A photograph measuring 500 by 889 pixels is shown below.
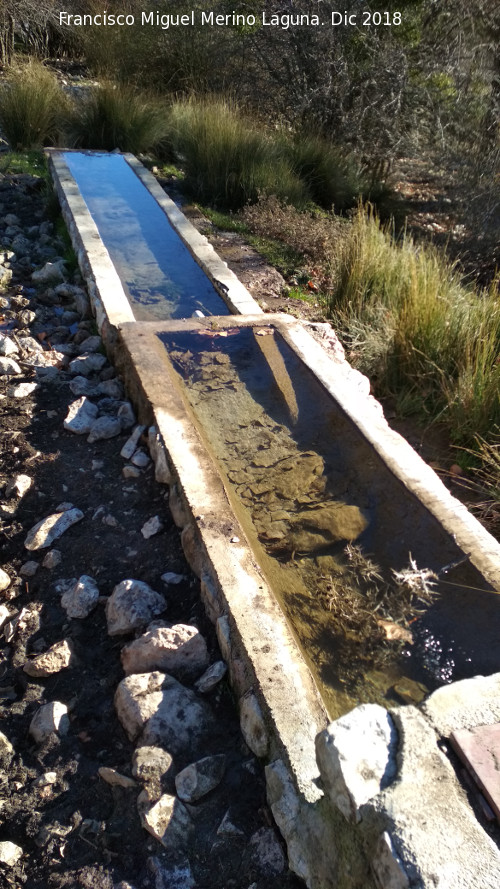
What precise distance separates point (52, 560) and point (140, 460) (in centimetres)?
70

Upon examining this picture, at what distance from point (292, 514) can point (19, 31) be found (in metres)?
11.8

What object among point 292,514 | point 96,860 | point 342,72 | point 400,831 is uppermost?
point 342,72

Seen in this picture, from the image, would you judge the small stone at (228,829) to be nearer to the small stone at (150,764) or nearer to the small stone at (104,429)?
the small stone at (150,764)

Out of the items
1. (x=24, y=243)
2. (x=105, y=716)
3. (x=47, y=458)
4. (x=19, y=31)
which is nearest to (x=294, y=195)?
(x=24, y=243)

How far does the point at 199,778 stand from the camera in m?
1.94

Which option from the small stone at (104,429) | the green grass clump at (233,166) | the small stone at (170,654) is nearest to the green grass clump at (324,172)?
the green grass clump at (233,166)

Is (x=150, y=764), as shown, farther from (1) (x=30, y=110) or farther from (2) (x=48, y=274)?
(1) (x=30, y=110)

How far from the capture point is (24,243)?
18.7 ft

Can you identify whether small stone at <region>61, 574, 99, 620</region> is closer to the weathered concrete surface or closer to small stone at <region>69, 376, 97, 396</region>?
the weathered concrete surface

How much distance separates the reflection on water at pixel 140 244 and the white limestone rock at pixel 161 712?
2774 millimetres

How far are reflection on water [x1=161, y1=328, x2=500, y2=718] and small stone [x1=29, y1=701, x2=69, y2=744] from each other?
0.78 metres

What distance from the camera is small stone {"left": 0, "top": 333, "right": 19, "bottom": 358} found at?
13.3ft

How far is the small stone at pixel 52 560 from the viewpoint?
2.76m

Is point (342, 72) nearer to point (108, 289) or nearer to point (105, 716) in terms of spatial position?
point (108, 289)
